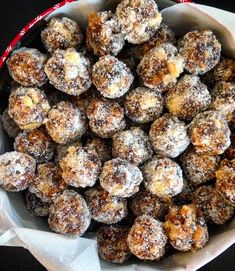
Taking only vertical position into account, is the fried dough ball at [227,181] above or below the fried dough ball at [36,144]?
below

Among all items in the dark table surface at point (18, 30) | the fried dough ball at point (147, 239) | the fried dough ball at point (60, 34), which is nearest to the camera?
the fried dough ball at point (147, 239)

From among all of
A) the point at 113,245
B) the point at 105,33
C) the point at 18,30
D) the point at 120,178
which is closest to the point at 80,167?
the point at 120,178

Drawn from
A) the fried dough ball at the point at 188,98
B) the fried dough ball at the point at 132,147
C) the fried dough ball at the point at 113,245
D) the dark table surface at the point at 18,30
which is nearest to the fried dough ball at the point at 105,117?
the fried dough ball at the point at 132,147

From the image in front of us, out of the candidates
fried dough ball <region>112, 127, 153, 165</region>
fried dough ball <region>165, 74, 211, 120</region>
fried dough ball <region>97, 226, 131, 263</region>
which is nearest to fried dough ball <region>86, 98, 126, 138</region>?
fried dough ball <region>112, 127, 153, 165</region>

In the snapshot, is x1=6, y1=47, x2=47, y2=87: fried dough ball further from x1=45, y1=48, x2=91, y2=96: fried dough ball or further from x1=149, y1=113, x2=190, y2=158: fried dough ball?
x1=149, y1=113, x2=190, y2=158: fried dough ball

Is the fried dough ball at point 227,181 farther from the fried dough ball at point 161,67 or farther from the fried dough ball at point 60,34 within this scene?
the fried dough ball at point 60,34

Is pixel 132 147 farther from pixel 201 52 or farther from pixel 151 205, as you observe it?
pixel 201 52
